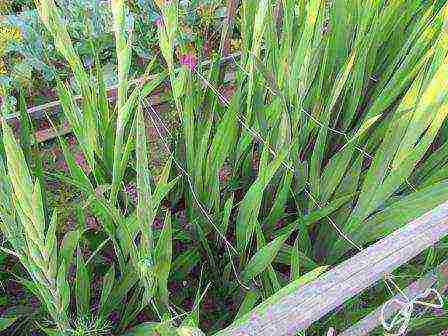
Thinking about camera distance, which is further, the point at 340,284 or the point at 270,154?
the point at 270,154

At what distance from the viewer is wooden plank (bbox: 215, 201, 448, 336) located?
718mm

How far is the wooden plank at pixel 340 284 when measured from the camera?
72 cm

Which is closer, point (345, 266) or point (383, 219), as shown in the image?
point (345, 266)

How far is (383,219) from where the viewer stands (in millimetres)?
1395

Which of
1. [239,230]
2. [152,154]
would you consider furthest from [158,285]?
[152,154]

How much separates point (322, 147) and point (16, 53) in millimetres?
1683

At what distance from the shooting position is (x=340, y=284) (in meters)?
0.79

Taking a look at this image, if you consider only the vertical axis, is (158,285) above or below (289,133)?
below

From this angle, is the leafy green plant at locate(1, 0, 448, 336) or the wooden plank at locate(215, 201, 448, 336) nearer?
the wooden plank at locate(215, 201, 448, 336)

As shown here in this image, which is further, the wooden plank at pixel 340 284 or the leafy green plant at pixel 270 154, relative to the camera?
the leafy green plant at pixel 270 154

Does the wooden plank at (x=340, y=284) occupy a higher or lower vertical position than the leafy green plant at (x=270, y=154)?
higher

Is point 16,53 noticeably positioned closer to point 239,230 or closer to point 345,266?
point 239,230

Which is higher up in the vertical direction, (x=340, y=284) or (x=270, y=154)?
(x=340, y=284)

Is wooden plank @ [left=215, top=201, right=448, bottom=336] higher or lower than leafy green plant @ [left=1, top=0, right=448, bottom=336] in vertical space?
higher
